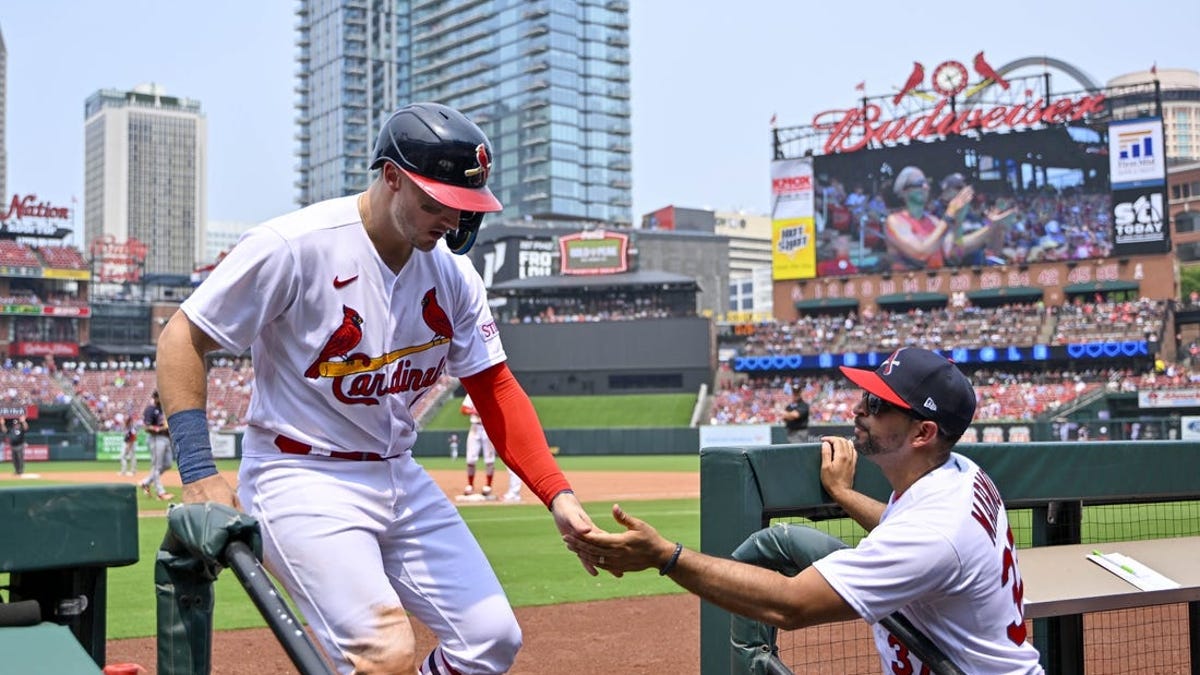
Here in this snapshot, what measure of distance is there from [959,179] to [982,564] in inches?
2042

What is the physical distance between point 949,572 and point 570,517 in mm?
1055

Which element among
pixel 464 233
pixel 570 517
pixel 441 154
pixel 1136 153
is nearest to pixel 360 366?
pixel 464 233

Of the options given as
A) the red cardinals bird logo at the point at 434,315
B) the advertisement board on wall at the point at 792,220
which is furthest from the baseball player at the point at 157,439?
the advertisement board on wall at the point at 792,220

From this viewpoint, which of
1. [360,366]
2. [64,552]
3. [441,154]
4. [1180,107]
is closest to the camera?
[64,552]

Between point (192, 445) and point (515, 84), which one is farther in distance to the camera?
point (515, 84)

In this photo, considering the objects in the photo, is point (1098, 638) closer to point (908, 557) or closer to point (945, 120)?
point (908, 557)

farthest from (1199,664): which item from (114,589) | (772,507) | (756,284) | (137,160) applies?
(137,160)

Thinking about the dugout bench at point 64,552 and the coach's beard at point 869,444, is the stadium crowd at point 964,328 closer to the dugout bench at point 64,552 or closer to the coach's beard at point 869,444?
the coach's beard at point 869,444

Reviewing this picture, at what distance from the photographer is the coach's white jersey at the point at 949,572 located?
9.64ft

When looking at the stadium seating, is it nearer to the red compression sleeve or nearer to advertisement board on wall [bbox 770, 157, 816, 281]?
advertisement board on wall [bbox 770, 157, 816, 281]

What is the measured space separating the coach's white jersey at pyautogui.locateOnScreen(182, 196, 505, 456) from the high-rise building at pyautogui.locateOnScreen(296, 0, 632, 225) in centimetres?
11526

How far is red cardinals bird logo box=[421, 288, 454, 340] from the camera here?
11.1ft

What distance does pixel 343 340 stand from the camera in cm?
315

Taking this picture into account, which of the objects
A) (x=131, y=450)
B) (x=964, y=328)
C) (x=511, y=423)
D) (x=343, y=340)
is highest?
(x=964, y=328)
